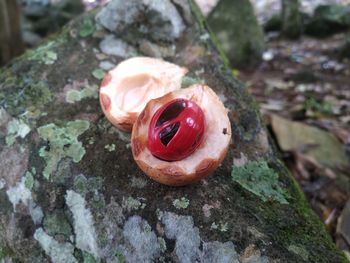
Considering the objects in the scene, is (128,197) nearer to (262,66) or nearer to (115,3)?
(115,3)

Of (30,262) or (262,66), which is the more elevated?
(30,262)

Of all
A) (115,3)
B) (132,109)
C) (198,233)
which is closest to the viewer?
(198,233)

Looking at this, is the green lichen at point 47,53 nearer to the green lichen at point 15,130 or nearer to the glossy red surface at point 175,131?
the green lichen at point 15,130

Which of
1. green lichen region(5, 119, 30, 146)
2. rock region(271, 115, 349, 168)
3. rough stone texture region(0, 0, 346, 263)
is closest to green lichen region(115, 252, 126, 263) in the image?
rough stone texture region(0, 0, 346, 263)

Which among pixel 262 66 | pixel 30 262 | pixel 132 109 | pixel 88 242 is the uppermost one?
pixel 132 109

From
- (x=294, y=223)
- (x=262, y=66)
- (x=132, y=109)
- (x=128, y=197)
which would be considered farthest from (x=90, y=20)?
(x=262, y=66)

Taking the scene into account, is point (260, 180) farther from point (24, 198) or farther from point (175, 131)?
point (24, 198)

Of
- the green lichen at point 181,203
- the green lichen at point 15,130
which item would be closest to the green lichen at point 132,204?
the green lichen at point 181,203
